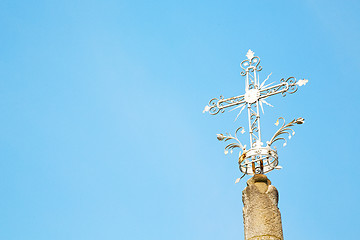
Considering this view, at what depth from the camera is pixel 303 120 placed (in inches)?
386

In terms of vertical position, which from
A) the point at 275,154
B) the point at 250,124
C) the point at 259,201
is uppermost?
the point at 250,124

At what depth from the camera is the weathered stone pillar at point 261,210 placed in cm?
893

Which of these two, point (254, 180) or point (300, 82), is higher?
point (300, 82)

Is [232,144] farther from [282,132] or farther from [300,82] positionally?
[300,82]

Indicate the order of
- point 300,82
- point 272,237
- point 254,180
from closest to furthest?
point 272,237 < point 254,180 < point 300,82

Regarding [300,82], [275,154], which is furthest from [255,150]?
[300,82]

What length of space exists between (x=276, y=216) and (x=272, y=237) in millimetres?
398

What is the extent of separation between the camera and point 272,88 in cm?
1030

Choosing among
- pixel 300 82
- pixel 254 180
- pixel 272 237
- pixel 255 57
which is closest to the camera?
pixel 272 237

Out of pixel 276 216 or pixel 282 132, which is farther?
pixel 282 132

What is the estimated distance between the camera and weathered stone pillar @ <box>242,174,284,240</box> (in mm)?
8930

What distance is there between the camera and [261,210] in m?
9.13

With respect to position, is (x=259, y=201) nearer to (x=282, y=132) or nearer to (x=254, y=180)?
(x=254, y=180)

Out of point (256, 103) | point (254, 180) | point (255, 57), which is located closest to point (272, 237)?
point (254, 180)
